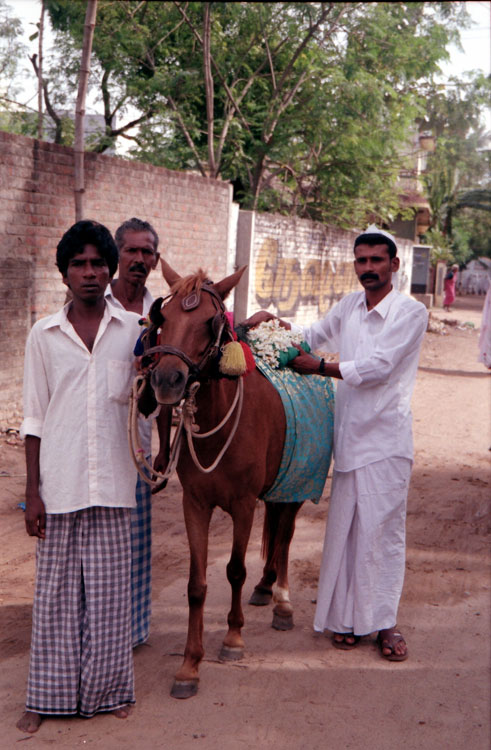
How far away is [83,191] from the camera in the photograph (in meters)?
7.95

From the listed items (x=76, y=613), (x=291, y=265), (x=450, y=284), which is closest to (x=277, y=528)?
(x=76, y=613)

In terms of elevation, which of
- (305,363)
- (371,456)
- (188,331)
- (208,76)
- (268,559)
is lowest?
(268,559)

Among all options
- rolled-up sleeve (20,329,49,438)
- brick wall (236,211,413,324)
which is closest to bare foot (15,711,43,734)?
rolled-up sleeve (20,329,49,438)

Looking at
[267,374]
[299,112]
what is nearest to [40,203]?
[267,374]

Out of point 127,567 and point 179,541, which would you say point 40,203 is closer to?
point 179,541

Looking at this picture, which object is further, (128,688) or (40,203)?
(40,203)

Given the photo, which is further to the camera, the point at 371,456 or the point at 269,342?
the point at 269,342

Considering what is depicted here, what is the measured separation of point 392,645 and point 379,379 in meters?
1.40

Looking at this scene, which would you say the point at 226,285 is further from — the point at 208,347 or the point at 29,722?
the point at 29,722

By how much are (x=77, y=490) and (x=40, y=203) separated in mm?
5416

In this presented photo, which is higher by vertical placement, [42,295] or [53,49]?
[53,49]

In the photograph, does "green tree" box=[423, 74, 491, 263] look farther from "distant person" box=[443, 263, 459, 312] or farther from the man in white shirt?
the man in white shirt

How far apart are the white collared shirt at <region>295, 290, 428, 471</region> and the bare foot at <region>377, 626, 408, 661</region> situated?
2.99ft

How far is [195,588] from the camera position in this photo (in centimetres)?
355
